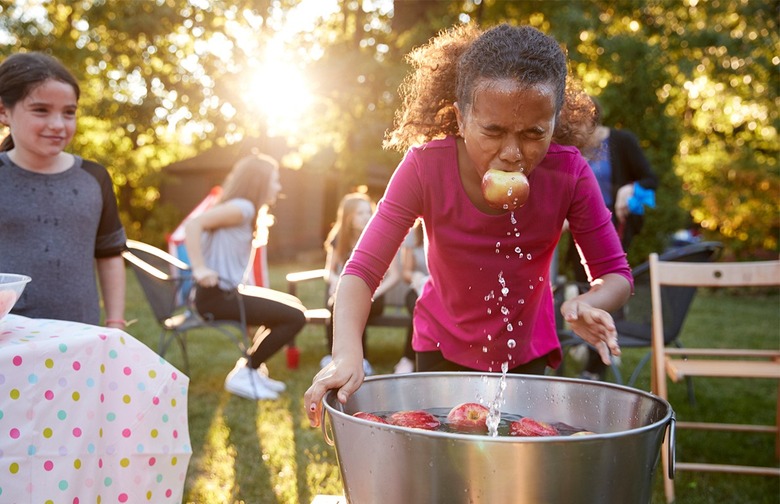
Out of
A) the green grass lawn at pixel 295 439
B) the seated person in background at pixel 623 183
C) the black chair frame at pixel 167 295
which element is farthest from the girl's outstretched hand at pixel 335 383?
the black chair frame at pixel 167 295

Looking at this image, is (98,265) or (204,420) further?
(204,420)

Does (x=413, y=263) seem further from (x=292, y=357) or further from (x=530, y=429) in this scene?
(x=530, y=429)

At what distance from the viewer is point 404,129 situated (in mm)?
2172

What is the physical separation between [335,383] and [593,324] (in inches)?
22.2

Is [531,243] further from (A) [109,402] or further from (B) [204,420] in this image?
(B) [204,420]

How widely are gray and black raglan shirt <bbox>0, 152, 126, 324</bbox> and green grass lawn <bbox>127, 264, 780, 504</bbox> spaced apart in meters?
1.32

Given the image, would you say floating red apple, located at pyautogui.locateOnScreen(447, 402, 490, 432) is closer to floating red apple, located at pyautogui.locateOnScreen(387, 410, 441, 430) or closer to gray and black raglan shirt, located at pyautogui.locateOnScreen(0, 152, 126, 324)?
floating red apple, located at pyautogui.locateOnScreen(387, 410, 441, 430)

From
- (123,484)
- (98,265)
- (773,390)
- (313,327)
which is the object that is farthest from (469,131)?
(313,327)

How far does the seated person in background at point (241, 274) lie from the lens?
5445 mm

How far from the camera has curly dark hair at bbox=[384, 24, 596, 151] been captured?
1562mm

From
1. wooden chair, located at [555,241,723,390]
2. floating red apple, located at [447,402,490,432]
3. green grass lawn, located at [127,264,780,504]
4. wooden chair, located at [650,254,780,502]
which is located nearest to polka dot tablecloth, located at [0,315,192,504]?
floating red apple, located at [447,402,490,432]

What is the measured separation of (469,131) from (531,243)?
426mm

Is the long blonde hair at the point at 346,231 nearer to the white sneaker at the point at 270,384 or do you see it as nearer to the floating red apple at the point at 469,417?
the white sneaker at the point at 270,384

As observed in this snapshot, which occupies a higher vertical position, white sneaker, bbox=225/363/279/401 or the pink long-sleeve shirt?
the pink long-sleeve shirt
